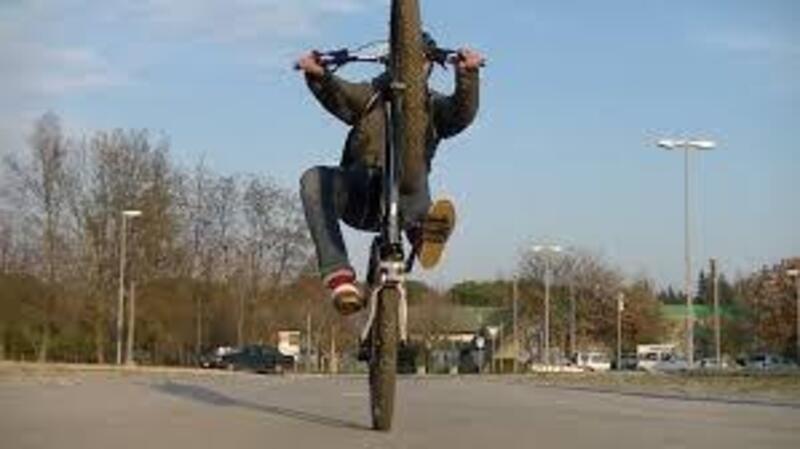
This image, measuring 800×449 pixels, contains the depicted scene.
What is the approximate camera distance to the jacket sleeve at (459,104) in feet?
33.1

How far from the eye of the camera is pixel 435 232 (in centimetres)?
1003

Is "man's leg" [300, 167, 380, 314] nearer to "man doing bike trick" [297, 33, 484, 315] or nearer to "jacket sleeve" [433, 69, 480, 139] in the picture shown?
"man doing bike trick" [297, 33, 484, 315]

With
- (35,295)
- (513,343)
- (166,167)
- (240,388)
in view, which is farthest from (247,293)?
(240,388)

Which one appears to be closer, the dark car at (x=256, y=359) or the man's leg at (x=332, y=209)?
the man's leg at (x=332, y=209)

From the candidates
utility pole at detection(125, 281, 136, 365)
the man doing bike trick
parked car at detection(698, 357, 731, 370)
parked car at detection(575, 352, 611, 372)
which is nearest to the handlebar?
the man doing bike trick

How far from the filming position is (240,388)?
16.2 meters

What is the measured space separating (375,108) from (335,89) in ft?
1.04

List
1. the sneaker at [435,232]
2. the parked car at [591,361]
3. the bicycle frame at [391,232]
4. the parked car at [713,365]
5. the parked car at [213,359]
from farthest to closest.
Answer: the parked car at [591,361] < the parked car at [713,365] < the parked car at [213,359] < the sneaker at [435,232] < the bicycle frame at [391,232]

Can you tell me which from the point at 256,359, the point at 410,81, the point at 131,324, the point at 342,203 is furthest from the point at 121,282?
the point at 410,81

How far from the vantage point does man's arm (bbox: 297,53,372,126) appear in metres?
10.1

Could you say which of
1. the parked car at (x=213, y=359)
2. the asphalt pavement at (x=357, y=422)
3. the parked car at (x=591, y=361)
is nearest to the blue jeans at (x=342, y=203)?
the asphalt pavement at (x=357, y=422)

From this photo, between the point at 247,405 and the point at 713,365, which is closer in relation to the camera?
the point at 247,405

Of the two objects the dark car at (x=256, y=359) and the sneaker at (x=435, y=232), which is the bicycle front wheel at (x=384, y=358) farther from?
the dark car at (x=256, y=359)

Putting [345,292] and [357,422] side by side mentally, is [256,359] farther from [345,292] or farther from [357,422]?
Result: [345,292]
